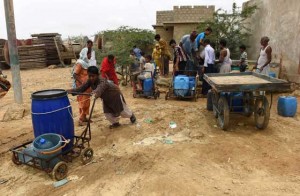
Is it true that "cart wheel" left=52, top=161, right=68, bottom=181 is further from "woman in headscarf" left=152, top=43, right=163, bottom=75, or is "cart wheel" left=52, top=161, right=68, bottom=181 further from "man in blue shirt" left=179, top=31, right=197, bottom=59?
"woman in headscarf" left=152, top=43, right=163, bottom=75

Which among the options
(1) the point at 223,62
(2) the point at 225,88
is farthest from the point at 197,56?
(2) the point at 225,88

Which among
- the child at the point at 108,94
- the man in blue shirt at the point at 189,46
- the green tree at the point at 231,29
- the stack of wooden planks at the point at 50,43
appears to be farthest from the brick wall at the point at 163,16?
the child at the point at 108,94

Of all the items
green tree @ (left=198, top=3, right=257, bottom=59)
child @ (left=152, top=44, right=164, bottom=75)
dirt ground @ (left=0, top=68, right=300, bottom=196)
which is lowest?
dirt ground @ (left=0, top=68, right=300, bottom=196)

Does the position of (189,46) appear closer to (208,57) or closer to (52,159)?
(208,57)

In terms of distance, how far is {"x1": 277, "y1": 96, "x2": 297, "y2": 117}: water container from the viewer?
644 cm

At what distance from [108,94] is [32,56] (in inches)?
606

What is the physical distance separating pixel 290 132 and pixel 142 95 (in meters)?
4.40

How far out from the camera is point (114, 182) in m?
3.65

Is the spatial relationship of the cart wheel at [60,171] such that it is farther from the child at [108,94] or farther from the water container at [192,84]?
the water container at [192,84]

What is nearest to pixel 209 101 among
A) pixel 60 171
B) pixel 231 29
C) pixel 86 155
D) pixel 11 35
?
pixel 86 155

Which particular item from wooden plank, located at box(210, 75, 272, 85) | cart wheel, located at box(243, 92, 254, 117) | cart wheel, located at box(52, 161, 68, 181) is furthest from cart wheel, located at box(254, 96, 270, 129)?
cart wheel, located at box(52, 161, 68, 181)

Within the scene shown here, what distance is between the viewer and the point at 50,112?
4.00 meters

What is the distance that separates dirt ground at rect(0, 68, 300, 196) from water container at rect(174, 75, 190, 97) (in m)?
1.63

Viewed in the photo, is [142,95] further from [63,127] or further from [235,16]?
[235,16]
